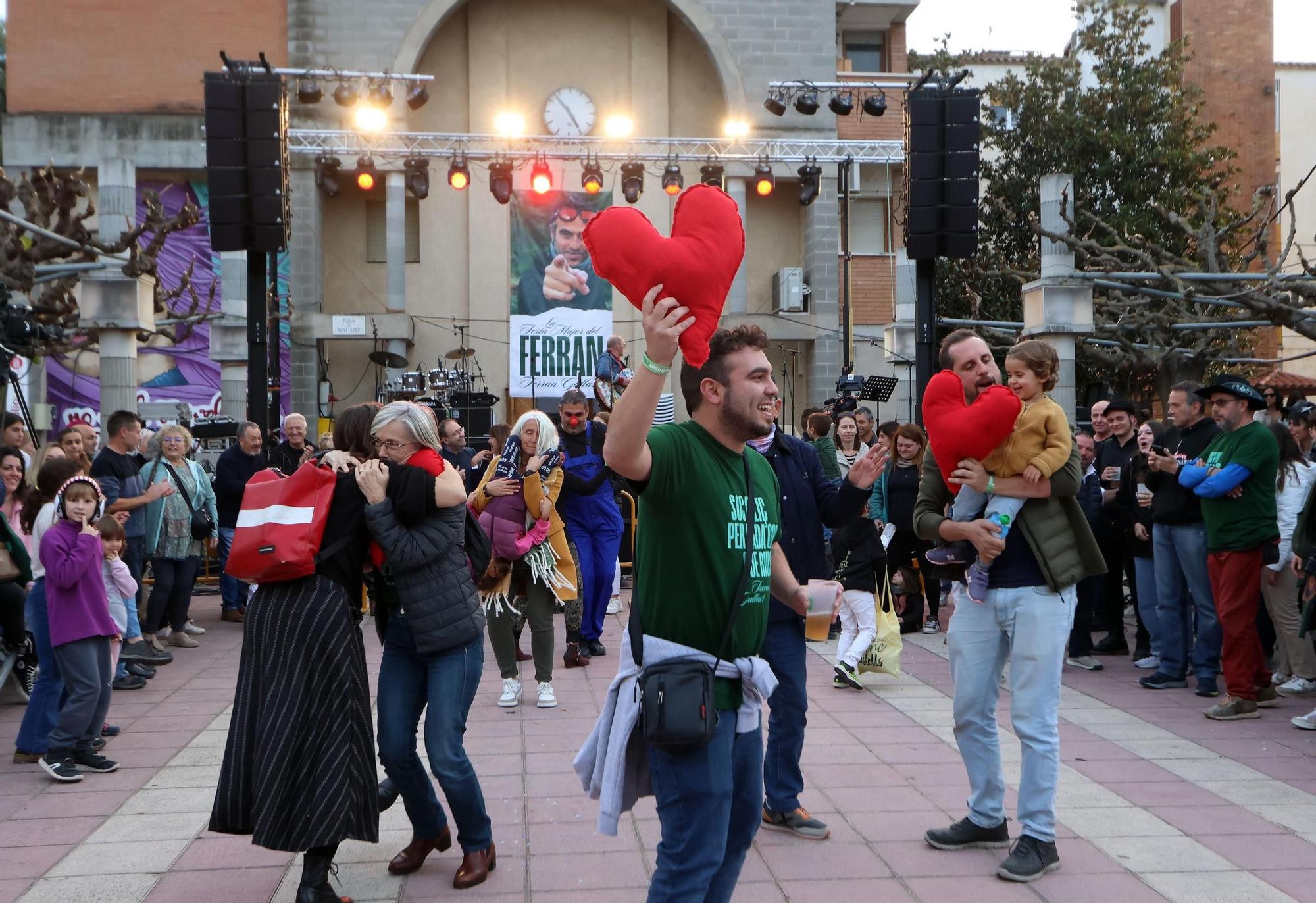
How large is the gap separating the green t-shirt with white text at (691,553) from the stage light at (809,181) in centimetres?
1916

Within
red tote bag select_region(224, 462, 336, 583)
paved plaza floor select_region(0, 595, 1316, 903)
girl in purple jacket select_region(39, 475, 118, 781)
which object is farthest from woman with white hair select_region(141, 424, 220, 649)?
red tote bag select_region(224, 462, 336, 583)

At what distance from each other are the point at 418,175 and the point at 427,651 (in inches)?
687

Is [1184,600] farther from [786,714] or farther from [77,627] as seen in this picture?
[77,627]

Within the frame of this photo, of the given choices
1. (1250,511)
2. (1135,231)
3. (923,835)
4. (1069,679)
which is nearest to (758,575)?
(923,835)

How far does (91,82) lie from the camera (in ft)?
79.6

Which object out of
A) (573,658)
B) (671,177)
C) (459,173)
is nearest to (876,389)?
(671,177)

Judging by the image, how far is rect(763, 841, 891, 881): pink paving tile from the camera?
4496 mm

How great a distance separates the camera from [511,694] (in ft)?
24.4

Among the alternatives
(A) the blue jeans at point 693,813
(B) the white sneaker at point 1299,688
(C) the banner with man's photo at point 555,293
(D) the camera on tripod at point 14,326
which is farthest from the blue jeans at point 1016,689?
(C) the banner with man's photo at point 555,293

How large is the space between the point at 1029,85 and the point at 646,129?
8246 millimetres

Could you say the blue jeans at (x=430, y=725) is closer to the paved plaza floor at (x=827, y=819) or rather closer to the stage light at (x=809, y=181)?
the paved plaza floor at (x=827, y=819)

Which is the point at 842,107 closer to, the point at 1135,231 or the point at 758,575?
the point at 1135,231

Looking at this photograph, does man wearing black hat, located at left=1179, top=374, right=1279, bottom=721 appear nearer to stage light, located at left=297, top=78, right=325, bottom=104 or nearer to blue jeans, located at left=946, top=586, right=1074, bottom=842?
blue jeans, located at left=946, top=586, right=1074, bottom=842

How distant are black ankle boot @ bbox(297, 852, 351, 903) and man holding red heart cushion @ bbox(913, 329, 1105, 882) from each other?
7.75ft
